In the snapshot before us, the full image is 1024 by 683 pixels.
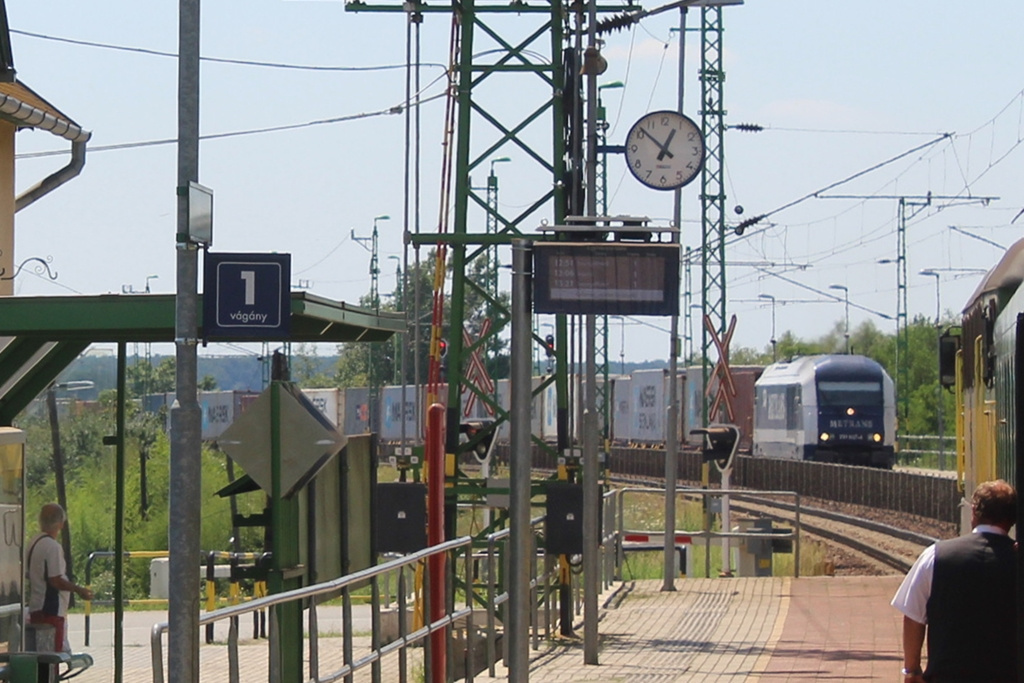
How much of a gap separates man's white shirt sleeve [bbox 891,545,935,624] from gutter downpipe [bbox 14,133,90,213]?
13.5m

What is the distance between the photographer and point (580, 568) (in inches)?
666

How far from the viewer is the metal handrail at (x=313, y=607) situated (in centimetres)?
655

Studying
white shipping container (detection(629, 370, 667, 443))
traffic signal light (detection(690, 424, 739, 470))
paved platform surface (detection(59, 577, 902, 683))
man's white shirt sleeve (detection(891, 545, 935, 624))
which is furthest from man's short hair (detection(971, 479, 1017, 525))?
white shipping container (detection(629, 370, 667, 443))

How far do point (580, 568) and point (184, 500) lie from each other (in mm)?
9342

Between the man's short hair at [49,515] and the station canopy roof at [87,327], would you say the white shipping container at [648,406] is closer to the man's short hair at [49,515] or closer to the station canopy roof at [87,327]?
the man's short hair at [49,515]

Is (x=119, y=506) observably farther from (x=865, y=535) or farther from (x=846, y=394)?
(x=846, y=394)

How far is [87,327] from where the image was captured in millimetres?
8914

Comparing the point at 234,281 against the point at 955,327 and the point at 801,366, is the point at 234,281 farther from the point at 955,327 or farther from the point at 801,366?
the point at 801,366

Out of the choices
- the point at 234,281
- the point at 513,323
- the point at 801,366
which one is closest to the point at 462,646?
the point at 513,323

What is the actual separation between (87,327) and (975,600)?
4608mm

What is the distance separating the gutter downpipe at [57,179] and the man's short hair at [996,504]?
44.7ft

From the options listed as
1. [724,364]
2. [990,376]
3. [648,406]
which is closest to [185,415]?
[990,376]

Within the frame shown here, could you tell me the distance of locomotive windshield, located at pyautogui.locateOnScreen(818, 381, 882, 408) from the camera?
48812 millimetres

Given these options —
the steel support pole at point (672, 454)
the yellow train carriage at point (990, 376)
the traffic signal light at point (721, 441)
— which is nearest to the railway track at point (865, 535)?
the traffic signal light at point (721, 441)
